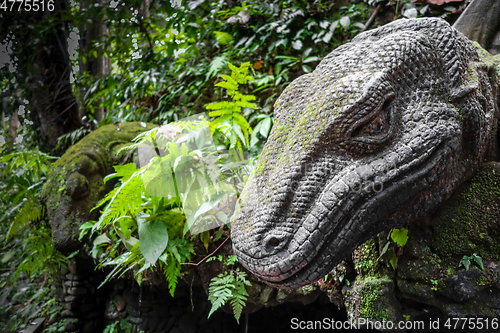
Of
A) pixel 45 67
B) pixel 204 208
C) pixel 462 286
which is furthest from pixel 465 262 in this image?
pixel 45 67

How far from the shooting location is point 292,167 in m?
1.22

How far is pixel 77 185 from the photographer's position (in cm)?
302

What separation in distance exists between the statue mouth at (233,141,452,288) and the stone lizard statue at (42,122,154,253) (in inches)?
95.2

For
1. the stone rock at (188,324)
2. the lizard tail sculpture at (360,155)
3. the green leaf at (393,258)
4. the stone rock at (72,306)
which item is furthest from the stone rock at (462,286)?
the stone rock at (72,306)

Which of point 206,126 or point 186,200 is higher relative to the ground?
point 206,126

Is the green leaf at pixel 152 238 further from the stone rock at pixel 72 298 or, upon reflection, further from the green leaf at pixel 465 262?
the stone rock at pixel 72 298

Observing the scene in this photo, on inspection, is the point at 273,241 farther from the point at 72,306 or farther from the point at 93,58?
the point at 93,58

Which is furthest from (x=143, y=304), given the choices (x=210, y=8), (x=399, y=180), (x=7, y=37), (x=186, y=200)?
(x=7, y=37)

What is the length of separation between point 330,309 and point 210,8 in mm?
3885

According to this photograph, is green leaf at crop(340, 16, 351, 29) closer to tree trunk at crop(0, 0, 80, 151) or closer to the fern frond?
the fern frond

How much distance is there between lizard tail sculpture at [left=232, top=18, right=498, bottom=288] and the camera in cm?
113

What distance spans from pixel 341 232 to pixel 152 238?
3.93ft

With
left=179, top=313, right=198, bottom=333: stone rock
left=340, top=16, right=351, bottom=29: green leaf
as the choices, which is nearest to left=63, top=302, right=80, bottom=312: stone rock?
left=179, top=313, right=198, bottom=333: stone rock

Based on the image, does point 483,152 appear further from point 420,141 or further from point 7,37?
point 7,37
